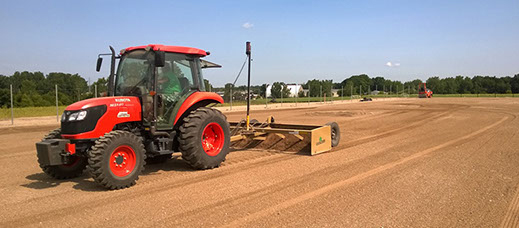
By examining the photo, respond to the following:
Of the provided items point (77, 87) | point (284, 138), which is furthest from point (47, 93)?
point (284, 138)

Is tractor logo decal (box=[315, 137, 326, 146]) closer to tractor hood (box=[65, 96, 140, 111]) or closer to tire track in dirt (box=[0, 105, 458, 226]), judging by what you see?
tire track in dirt (box=[0, 105, 458, 226])

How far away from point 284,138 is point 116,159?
4.69 metres

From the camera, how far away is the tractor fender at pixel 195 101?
6.93 m

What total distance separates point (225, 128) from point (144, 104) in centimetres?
171

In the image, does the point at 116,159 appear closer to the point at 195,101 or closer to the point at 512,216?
the point at 195,101

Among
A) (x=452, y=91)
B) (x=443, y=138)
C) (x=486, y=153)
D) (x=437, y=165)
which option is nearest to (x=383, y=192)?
(x=437, y=165)

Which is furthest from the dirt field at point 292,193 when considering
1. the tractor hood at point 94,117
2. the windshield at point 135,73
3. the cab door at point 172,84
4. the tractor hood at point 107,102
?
the windshield at point 135,73

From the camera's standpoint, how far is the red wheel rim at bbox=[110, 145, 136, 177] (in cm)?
580

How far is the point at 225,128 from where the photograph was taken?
7.60 m

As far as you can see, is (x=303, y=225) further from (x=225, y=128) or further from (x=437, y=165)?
(x=437, y=165)

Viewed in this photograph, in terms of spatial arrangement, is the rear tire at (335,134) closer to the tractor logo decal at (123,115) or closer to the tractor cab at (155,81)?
the tractor cab at (155,81)

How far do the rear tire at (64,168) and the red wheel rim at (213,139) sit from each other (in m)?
2.12

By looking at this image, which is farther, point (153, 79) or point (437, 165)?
point (437, 165)

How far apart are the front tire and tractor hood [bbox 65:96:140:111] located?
0.53 m
